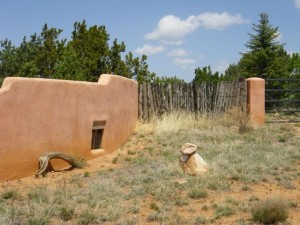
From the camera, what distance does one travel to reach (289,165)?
8109 mm

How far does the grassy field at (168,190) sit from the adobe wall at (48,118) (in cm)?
46

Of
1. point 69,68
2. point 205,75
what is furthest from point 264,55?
point 69,68

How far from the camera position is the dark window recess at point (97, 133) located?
31.8 ft

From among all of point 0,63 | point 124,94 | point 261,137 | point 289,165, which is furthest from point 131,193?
point 0,63

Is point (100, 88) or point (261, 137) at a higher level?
point (100, 88)

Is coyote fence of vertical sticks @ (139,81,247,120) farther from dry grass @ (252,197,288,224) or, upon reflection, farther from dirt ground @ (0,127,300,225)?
dry grass @ (252,197,288,224)

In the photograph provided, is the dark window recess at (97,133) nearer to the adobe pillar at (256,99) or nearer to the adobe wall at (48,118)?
the adobe wall at (48,118)

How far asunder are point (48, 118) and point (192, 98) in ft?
24.9

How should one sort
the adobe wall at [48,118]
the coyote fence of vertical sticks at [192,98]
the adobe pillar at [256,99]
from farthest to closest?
1. the adobe pillar at [256,99]
2. the coyote fence of vertical sticks at [192,98]
3. the adobe wall at [48,118]

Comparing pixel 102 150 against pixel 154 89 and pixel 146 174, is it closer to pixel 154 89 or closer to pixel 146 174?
pixel 146 174

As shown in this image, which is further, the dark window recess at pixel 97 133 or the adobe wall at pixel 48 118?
the dark window recess at pixel 97 133

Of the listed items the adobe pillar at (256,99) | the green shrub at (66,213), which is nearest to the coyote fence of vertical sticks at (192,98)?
the adobe pillar at (256,99)

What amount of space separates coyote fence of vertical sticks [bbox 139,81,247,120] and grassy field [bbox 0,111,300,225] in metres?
3.27

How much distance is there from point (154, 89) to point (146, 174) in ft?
22.2
